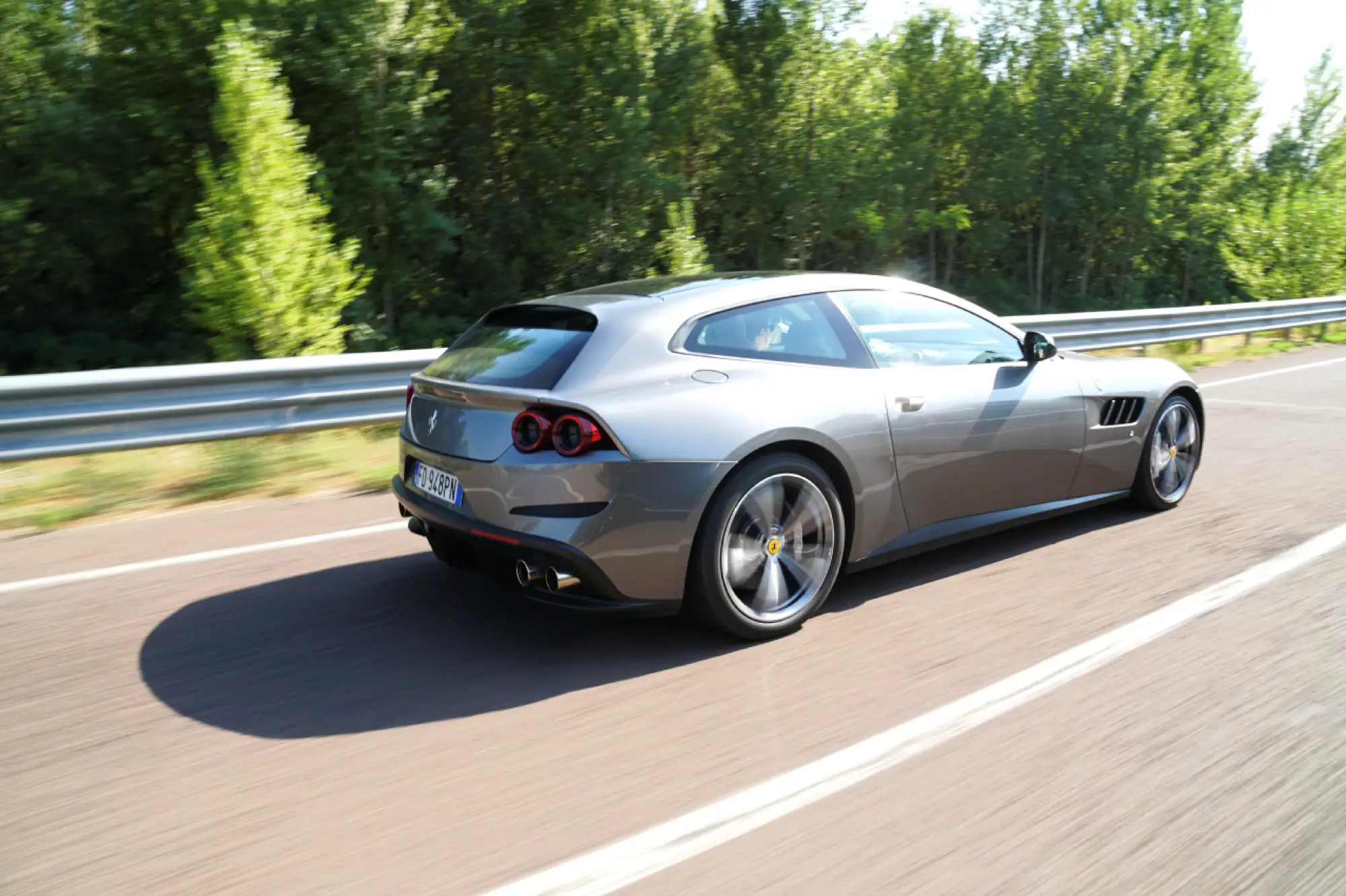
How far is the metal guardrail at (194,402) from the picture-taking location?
6.21m

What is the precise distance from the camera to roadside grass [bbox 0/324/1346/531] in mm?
6305

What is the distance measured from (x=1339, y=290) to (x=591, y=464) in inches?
1194

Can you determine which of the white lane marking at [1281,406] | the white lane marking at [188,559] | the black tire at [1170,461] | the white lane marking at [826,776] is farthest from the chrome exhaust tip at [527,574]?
the white lane marking at [1281,406]

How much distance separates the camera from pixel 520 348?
14.3 feet

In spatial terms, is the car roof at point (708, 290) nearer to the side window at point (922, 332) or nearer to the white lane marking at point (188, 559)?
the side window at point (922, 332)

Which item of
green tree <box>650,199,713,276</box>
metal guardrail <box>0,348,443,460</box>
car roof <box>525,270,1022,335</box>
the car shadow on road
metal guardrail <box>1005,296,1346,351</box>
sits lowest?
the car shadow on road

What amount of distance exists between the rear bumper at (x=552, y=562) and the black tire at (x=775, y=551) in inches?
6.5

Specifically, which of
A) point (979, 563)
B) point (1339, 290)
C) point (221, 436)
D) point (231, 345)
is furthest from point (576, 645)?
point (1339, 290)

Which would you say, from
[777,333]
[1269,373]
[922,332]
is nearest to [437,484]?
[777,333]

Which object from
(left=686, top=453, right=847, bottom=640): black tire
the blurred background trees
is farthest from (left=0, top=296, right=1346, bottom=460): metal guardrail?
the blurred background trees

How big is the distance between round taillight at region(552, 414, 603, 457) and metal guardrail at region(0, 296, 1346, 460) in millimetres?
3571

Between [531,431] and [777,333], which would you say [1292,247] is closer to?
[777,333]

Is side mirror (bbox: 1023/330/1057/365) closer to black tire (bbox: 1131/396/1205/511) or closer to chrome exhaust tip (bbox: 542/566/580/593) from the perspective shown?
black tire (bbox: 1131/396/1205/511)

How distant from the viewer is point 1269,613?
4520 millimetres
